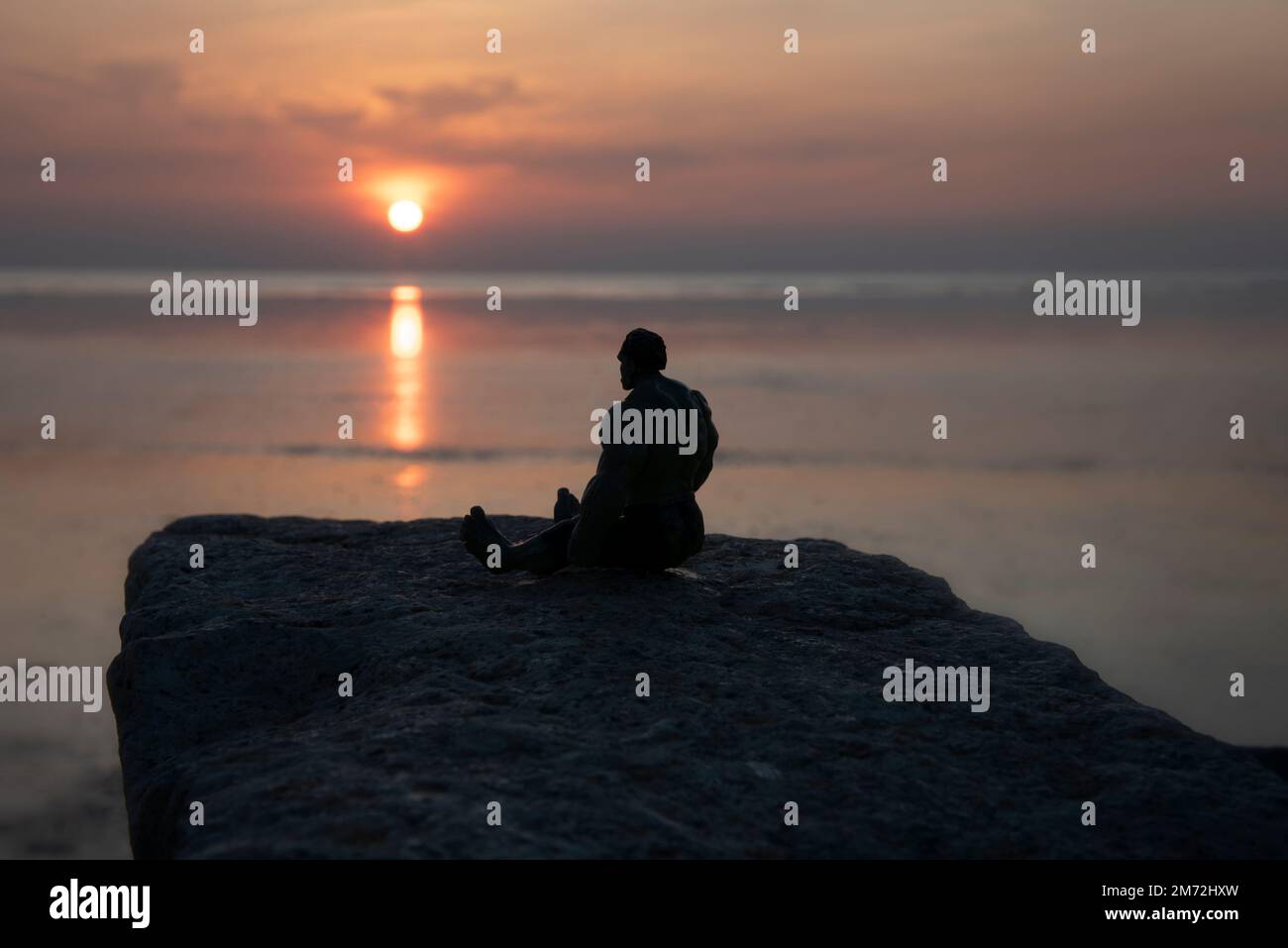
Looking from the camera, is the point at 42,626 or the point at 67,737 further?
the point at 42,626

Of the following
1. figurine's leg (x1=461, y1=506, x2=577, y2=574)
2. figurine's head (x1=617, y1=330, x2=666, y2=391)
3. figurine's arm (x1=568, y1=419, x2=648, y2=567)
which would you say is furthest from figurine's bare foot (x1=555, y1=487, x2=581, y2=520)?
figurine's head (x1=617, y1=330, x2=666, y2=391)

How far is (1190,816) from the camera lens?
4996mm

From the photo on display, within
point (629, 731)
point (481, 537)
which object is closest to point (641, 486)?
point (481, 537)

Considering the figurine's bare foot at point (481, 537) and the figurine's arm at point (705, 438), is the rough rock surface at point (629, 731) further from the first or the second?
the figurine's arm at point (705, 438)

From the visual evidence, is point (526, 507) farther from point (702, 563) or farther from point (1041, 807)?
point (1041, 807)

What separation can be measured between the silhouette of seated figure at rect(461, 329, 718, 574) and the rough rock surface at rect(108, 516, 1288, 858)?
0.17 m

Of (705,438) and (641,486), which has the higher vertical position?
(705,438)

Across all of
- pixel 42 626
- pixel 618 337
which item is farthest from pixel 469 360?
pixel 42 626

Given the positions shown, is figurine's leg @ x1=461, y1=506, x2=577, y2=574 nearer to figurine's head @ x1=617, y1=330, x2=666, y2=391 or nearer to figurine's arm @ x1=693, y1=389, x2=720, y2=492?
figurine's arm @ x1=693, y1=389, x2=720, y2=492

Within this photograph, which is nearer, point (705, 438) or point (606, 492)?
point (606, 492)

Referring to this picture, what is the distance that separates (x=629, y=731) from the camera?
5.18 metres

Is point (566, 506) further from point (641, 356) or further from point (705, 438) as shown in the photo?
point (641, 356)

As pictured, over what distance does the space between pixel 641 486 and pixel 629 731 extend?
1.90 metres

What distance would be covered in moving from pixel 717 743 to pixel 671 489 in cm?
199
